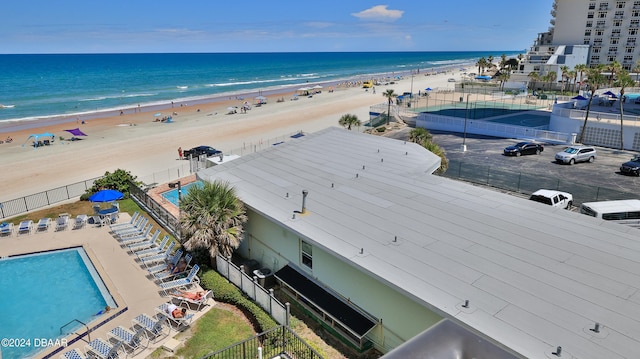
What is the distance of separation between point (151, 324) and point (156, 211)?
12.4 m

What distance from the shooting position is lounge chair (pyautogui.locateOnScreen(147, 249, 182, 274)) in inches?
736

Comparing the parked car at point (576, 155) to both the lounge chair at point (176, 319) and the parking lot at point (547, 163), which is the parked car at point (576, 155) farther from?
the lounge chair at point (176, 319)

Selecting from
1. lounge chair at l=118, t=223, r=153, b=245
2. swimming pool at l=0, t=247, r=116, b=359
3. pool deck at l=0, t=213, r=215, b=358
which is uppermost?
lounge chair at l=118, t=223, r=153, b=245

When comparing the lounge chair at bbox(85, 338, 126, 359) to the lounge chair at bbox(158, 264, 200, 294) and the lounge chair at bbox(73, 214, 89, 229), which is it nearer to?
the lounge chair at bbox(158, 264, 200, 294)

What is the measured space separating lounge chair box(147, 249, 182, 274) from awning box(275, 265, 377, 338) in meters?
5.52

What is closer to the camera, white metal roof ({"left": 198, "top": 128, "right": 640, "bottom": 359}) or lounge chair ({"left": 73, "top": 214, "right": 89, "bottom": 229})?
white metal roof ({"left": 198, "top": 128, "right": 640, "bottom": 359})

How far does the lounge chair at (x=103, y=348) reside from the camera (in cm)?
1293

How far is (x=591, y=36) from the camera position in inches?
4387

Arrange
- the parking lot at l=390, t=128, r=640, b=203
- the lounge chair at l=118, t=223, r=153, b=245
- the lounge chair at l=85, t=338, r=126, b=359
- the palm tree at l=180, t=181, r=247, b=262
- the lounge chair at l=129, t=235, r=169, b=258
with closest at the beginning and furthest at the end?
the lounge chair at l=85, t=338, r=126, b=359 → the palm tree at l=180, t=181, r=247, b=262 → the lounge chair at l=129, t=235, r=169, b=258 → the lounge chair at l=118, t=223, r=153, b=245 → the parking lot at l=390, t=128, r=640, b=203

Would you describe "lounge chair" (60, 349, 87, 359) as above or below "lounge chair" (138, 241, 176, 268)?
above

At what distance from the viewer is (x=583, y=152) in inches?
1341

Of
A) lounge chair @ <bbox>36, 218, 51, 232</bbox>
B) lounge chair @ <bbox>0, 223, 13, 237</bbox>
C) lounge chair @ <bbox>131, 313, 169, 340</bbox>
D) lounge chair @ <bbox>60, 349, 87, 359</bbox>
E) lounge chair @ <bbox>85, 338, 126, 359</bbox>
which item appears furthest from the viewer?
lounge chair @ <bbox>36, 218, 51, 232</bbox>

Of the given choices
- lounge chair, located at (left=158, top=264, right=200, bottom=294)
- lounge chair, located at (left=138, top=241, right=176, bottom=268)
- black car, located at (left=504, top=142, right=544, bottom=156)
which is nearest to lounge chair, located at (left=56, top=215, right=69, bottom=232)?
lounge chair, located at (left=138, top=241, right=176, bottom=268)

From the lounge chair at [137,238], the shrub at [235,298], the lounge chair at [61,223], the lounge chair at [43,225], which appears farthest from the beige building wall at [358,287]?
the lounge chair at [43,225]
